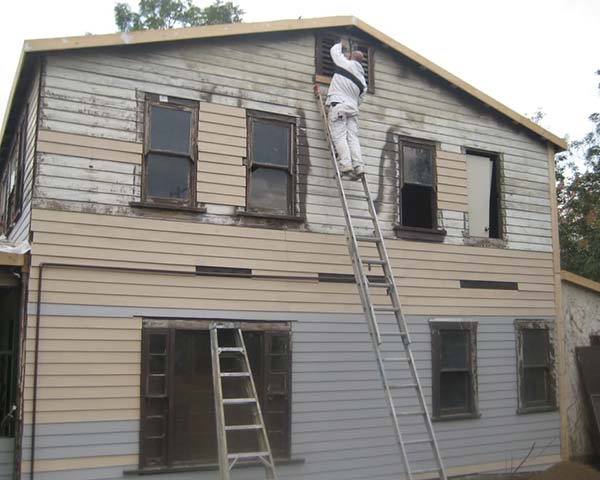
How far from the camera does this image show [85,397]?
7902 millimetres

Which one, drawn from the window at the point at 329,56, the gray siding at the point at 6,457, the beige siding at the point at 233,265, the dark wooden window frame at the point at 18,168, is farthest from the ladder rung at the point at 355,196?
the gray siding at the point at 6,457

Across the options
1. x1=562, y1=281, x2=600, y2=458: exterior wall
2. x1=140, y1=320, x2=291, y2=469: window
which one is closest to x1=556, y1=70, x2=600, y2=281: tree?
x1=562, y1=281, x2=600, y2=458: exterior wall

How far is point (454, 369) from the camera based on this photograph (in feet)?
35.3

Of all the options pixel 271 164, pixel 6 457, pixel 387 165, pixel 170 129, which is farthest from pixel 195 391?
pixel 387 165

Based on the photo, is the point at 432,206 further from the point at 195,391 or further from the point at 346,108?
the point at 195,391

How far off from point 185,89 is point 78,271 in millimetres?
2904

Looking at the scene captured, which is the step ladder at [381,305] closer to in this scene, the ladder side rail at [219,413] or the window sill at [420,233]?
the window sill at [420,233]

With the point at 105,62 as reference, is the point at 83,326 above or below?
below

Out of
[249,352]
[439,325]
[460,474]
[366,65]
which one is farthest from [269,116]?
[460,474]

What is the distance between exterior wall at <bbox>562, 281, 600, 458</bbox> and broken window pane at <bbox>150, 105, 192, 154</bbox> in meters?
7.72

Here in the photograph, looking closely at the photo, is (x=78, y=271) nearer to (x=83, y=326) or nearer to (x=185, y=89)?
(x=83, y=326)

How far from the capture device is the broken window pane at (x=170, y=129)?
8.91 meters

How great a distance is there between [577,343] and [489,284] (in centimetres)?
256

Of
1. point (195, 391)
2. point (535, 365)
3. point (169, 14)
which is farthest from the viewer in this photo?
point (169, 14)
